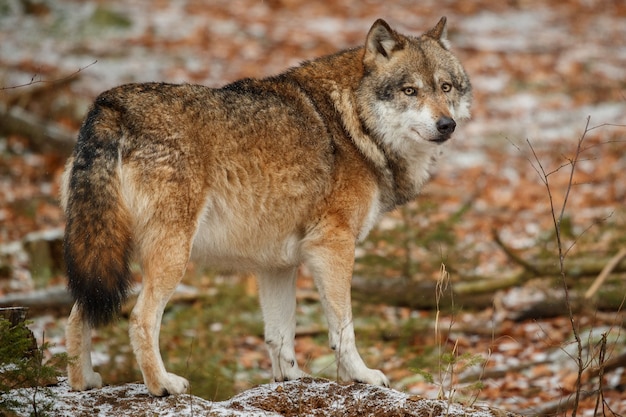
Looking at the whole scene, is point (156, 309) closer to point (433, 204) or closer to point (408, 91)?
point (408, 91)

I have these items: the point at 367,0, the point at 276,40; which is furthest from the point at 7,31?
the point at 367,0

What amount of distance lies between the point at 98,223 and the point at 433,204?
14.3 feet

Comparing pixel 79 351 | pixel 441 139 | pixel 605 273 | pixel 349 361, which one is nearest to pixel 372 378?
pixel 349 361

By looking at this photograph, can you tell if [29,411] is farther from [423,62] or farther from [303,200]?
[423,62]

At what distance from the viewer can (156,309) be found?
4777 mm

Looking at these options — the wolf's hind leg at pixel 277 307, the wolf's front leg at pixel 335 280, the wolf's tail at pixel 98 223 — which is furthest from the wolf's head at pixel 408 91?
the wolf's tail at pixel 98 223

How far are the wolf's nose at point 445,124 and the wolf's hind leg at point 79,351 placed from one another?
2723 mm

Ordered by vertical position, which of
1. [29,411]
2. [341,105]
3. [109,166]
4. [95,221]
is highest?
[341,105]

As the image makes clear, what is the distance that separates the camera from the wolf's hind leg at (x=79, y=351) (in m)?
4.90

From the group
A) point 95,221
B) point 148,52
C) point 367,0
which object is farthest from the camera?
point 367,0

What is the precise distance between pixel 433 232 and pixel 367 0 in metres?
14.1

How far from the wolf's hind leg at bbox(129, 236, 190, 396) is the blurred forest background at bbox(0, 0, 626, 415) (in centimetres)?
25

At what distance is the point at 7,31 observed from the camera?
17.7 m

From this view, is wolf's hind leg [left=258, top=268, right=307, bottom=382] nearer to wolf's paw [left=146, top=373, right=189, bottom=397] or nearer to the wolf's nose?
wolf's paw [left=146, top=373, right=189, bottom=397]
